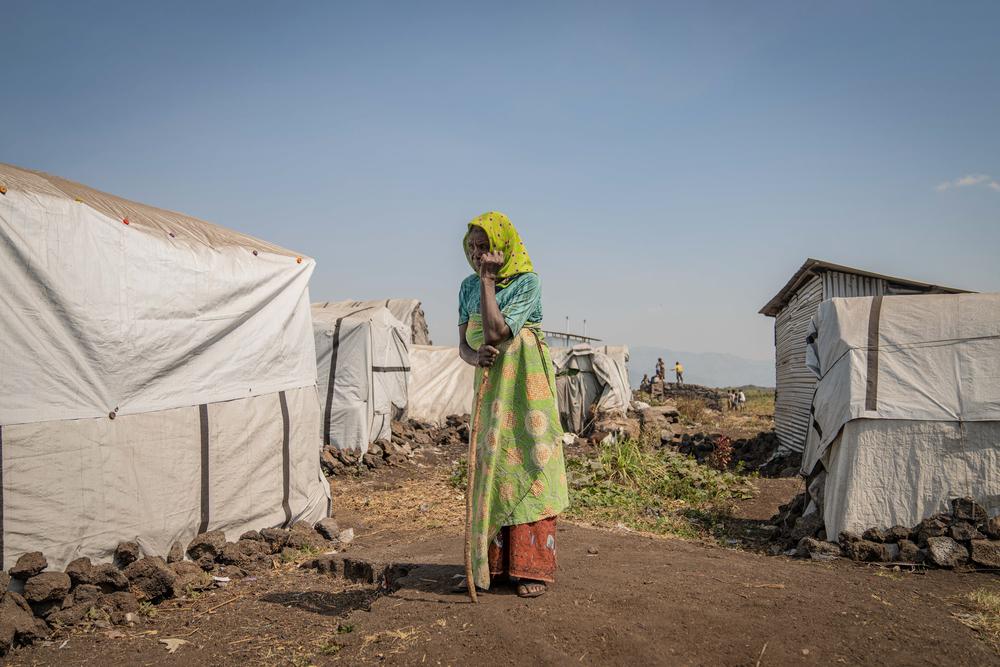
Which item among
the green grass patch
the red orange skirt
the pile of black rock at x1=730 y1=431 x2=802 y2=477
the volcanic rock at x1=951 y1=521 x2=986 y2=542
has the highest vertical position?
the red orange skirt

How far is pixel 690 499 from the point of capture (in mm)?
7617

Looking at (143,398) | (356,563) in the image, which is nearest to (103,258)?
(143,398)

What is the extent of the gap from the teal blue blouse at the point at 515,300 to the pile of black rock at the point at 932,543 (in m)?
3.33

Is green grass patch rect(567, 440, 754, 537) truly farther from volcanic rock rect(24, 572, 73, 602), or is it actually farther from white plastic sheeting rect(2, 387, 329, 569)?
volcanic rock rect(24, 572, 73, 602)

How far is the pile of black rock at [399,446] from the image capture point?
30.8 ft

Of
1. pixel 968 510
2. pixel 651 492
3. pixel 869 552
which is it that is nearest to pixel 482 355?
pixel 869 552

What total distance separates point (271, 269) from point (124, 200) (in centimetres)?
126

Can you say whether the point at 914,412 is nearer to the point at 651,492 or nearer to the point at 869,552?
the point at 869,552

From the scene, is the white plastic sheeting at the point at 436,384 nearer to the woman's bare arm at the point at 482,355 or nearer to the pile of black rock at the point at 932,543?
the pile of black rock at the point at 932,543

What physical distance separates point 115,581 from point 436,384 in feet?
34.8

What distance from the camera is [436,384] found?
47.7 ft

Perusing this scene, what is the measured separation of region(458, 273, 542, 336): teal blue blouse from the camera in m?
3.24

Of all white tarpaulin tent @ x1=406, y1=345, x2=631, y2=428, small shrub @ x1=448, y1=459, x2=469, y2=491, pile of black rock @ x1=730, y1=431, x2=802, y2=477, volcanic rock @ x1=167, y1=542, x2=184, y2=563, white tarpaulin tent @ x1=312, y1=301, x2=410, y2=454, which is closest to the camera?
volcanic rock @ x1=167, y1=542, x2=184, y2=563

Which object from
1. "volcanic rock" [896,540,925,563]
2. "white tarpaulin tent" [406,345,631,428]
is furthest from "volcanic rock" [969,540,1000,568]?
"white tarpaulin tent" [406,345,631,428]
